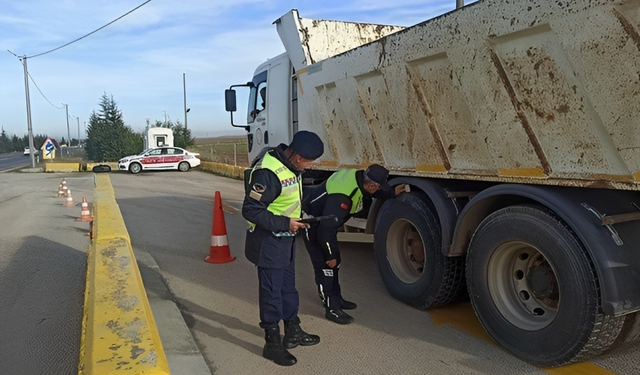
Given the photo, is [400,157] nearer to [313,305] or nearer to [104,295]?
[313,305]

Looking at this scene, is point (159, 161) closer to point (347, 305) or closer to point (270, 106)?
point (270, 106)

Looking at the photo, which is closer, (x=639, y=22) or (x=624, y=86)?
(x=639, y=22)

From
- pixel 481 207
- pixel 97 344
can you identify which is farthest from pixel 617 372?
pixel 97 344

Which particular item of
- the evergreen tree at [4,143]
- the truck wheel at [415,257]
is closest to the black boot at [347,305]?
the truck wheel at [415,257]

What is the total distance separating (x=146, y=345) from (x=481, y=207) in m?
2.65

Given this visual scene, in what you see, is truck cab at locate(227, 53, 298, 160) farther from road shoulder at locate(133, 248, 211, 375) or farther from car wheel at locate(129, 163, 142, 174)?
car wheel at locate(129, 163, 142, 174)

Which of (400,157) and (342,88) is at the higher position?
(342,88)

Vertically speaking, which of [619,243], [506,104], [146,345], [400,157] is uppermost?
[506,104]

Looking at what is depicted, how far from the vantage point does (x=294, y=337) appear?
153 inches

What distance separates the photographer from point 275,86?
7945 millimetres

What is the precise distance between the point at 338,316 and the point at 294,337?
0.63 metres

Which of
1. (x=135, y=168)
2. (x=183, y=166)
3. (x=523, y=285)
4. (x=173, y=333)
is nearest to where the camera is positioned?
(x=523, y=285)

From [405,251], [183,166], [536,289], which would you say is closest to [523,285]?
[536,289]

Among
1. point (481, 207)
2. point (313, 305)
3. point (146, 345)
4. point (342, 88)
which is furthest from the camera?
point (342, 88)
